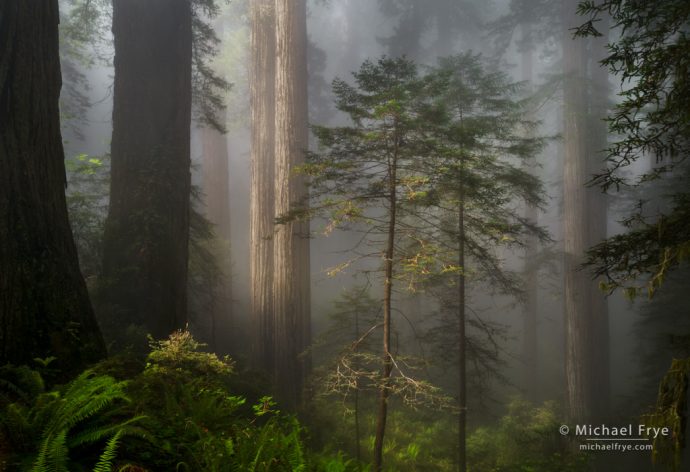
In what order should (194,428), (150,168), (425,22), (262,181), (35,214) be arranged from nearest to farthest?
(194,428)
(35,214)
(150,168)
(262,181)
(425,22)

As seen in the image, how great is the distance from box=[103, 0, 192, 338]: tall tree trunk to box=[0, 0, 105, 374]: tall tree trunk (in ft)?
7.26

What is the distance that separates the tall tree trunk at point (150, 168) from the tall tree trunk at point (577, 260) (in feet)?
40.0

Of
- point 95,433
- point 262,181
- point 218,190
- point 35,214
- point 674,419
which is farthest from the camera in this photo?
point 218,190

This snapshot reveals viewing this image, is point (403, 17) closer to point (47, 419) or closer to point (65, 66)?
point (65, 66)

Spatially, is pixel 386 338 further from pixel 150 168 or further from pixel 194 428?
pixel 150 168

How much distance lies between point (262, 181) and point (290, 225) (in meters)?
2.72

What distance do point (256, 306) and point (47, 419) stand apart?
8.02m

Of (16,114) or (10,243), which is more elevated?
(16,114)

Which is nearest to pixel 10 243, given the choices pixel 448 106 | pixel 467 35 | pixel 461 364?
pixel 461 364

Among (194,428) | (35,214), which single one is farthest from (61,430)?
(35,214)

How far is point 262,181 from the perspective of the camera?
1164 cm

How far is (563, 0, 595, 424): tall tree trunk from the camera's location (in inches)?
510

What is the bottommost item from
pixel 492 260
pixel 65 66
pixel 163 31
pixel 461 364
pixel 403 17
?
pixel 461 364

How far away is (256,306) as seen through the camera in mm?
10352
